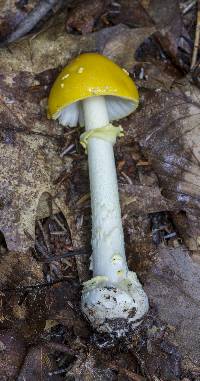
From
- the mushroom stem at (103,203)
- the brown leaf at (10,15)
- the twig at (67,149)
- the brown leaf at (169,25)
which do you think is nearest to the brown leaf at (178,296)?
the mushroom stem at (103,203)

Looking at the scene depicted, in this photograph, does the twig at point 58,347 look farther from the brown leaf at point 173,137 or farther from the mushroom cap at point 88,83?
the mushroom cap at point 88,83

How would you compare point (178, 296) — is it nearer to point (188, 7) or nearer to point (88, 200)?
point (88, 200)

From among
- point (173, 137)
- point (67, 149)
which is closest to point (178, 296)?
point (173, 137)

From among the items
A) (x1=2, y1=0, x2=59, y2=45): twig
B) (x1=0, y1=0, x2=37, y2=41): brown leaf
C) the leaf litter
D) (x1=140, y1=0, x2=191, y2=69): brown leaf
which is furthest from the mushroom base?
(x1=0, y1=0, x2=37, y2=41): brown leaf

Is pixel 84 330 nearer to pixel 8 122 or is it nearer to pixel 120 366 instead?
pixel 120 366

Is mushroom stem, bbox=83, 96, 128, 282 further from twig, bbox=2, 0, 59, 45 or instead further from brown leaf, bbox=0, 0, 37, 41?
brown leaf, bbox=0, 0, 37, 41

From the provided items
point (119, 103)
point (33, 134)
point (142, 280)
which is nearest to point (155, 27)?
point (119, 103)

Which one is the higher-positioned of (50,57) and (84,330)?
(50,57)
